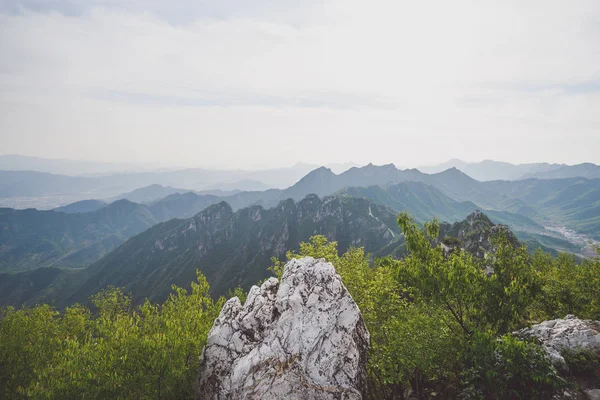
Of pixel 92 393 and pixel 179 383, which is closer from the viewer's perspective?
pixel 92 393

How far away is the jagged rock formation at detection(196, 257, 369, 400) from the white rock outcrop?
1376 cm

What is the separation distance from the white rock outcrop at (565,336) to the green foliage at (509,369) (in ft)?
11.0

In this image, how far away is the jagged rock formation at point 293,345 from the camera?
2205 cm

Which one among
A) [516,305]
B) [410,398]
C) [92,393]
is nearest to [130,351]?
[92,393]

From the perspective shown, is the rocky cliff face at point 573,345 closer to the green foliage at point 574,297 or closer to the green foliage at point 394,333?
the green foliage at point 574,297

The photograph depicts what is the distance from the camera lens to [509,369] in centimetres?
1720

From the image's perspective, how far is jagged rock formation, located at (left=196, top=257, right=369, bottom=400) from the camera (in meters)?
22.0

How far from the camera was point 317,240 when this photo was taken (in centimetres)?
3544

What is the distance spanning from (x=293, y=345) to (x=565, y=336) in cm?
2214

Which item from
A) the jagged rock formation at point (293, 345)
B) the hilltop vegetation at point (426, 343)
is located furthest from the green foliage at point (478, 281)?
the jagged rock formation at point (293, 345)

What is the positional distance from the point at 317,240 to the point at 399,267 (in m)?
14.8

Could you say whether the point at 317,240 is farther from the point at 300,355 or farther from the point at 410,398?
the point at 410,398

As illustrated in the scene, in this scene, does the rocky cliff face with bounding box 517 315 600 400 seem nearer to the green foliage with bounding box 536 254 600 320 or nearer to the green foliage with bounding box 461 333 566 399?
the green foliage with bounding box 461 333 566 399

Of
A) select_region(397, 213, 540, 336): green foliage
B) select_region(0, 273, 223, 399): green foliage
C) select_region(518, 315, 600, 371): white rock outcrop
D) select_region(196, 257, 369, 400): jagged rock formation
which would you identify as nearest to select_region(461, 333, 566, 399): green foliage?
select_region(397, 213, 540, 336): green foliage
